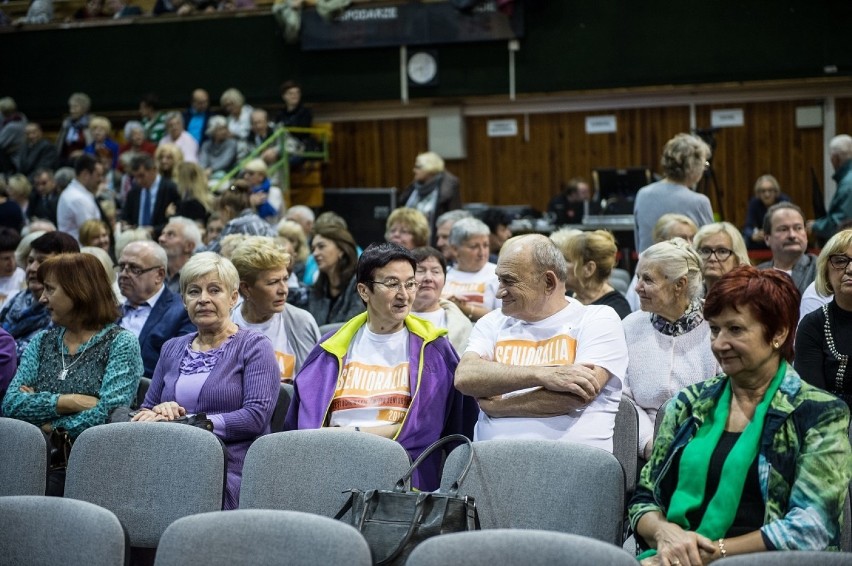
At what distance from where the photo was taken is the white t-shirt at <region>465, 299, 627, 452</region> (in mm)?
3227

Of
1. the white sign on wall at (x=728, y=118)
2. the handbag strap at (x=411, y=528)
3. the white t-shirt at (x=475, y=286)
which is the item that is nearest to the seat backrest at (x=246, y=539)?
the handbag strap at (x=411, y=528)

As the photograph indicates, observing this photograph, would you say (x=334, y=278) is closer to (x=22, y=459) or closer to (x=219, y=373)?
(x=219, y=373)

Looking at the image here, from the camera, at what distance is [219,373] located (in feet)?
12.0

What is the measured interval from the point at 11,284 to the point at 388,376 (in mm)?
3144

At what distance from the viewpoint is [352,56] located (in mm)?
11688

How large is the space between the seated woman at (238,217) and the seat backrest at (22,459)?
2551mm

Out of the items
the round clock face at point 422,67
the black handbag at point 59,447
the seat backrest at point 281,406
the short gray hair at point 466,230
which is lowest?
the black handbag at point 59,447

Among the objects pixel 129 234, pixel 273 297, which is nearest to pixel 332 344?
pixel 273 297

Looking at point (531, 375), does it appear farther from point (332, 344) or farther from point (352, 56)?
point (352, 56)

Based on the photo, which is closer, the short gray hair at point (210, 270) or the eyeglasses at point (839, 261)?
the eyeglasses at point (839, 261)

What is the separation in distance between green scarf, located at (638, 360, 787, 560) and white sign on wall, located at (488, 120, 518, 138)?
929 cm

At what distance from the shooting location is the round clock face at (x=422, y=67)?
11375mm

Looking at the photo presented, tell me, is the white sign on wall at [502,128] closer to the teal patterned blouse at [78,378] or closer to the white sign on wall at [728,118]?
the white sign on wall at [728,118]

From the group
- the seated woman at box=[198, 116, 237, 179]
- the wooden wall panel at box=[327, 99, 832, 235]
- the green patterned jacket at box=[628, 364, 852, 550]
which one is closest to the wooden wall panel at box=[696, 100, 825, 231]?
the wooden wall panel at box=[327, 99, 832, 235]
